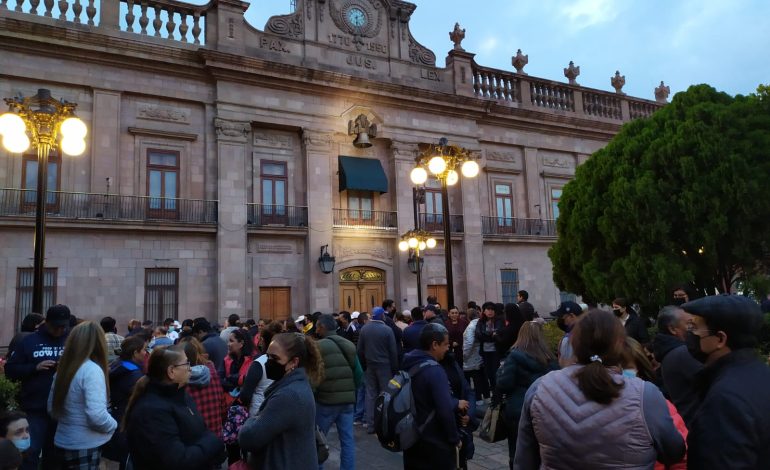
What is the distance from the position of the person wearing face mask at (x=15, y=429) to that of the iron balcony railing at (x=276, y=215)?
15.3 m

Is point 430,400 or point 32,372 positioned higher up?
point 32,372

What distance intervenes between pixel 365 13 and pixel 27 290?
16.0 metres

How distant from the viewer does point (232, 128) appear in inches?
730

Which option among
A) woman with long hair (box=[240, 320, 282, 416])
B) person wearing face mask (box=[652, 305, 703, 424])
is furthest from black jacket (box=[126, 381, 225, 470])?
person wearing face mask (box=[652, 305, 703, 424])

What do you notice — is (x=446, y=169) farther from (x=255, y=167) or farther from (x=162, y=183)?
(x=162, y=183)

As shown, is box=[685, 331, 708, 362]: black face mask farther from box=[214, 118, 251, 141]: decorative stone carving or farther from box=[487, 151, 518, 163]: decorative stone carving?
box=[487, 151, 518, 163]: decorative stone carving

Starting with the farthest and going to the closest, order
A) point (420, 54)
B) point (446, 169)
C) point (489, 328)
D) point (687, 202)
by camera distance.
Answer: point (420, 54) < point (687, 202) < point (446, 169) < point (489, 328)

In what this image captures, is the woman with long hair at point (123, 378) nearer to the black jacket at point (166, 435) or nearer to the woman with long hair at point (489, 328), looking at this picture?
the black jacket at point (166, 435)

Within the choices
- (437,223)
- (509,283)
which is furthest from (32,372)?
(509,283)

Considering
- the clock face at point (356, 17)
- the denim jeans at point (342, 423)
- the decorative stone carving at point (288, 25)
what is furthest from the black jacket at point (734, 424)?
the clock face at point (356, 17)

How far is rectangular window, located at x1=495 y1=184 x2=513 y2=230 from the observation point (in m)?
23.8

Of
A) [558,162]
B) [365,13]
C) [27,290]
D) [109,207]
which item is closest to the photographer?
[27,290]

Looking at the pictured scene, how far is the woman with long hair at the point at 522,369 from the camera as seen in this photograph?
4516 mm

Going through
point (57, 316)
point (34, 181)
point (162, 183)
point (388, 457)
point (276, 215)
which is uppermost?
point (162, 183)
